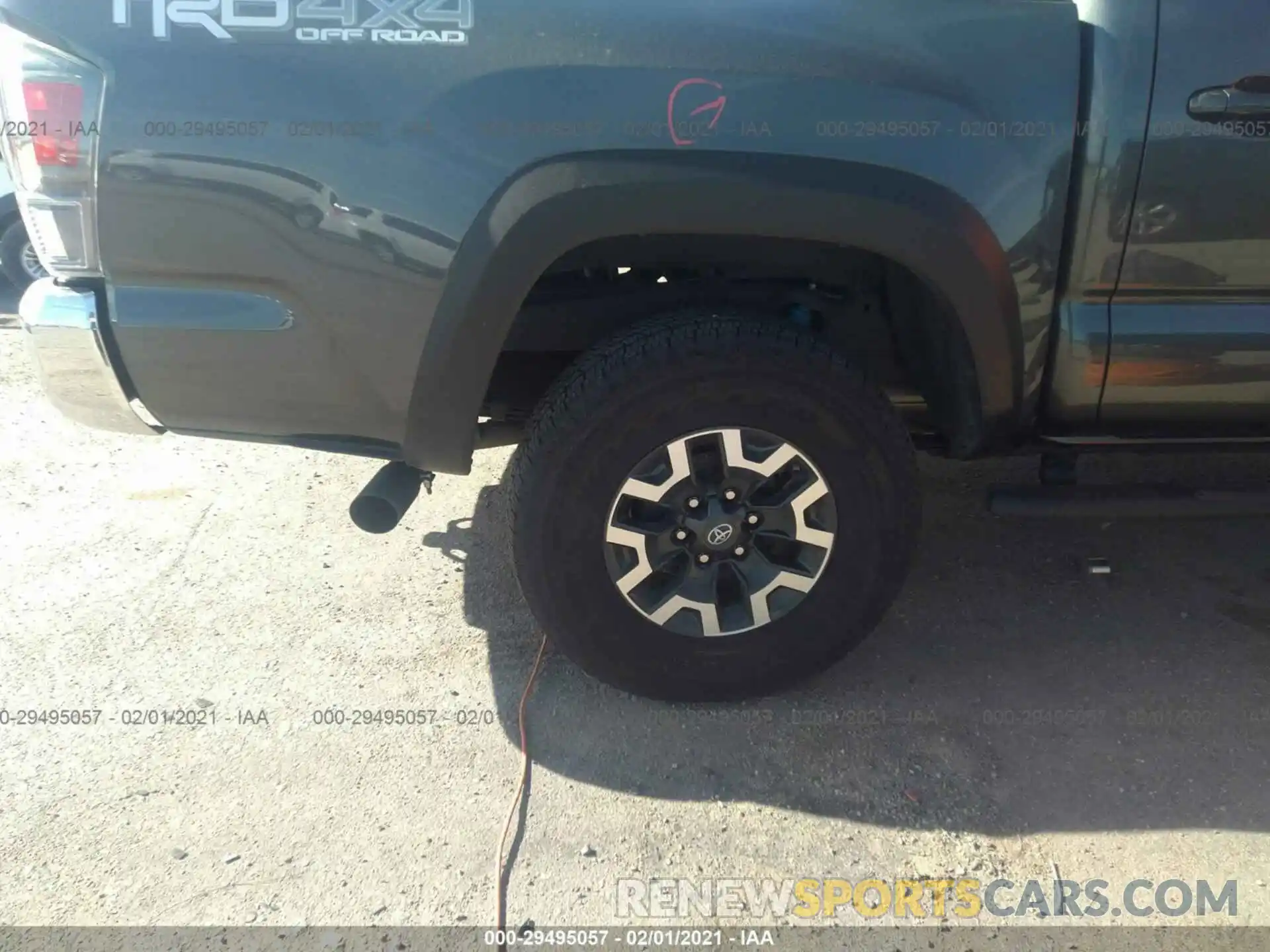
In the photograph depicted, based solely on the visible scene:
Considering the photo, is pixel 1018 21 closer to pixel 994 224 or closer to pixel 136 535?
pixel 994 224

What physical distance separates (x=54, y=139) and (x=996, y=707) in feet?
8.56

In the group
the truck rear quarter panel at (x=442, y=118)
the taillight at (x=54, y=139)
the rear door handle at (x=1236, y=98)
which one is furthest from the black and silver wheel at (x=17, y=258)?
the rear door handle at (x=1236, y=98)

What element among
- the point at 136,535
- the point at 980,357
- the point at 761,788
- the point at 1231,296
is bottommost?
the point at 136,535

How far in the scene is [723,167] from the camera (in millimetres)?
1977

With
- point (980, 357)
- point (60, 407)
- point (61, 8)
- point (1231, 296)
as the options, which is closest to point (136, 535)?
point (60, 407)

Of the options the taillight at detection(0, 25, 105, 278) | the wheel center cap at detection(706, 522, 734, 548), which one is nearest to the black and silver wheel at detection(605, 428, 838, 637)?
the wheel center cap at detection(706, 522, 734, 548)

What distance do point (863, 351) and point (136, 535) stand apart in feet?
8.35

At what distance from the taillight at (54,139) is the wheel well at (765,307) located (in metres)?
0.95

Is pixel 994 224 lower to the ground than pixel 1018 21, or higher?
lower

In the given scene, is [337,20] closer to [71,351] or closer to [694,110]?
[694,110]

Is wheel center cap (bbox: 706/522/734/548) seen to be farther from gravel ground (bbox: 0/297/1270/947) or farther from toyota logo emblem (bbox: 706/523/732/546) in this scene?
gravel ground (bbox: 0/297/1270/947)

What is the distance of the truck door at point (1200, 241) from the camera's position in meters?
1.99

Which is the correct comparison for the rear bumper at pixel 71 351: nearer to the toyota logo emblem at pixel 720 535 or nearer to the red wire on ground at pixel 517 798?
the red wire on ground at pixel 517 798

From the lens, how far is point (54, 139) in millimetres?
1938
